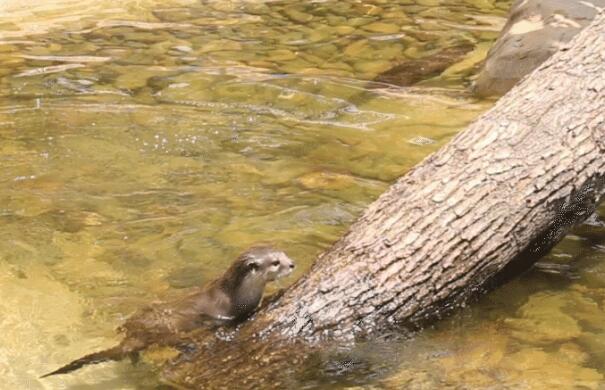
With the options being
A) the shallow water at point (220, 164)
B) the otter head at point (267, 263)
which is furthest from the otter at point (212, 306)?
the shallow water at point (220, 164)

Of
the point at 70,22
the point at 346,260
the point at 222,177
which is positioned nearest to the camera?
the point at 346,260

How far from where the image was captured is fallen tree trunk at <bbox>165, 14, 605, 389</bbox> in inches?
151

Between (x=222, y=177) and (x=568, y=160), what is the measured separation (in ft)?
7.50

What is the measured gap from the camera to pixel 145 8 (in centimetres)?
1045

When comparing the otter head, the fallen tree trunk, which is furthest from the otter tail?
the otter head

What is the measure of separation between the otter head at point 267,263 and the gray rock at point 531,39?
362 centimetres

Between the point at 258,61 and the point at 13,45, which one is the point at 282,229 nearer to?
the point at 258,61

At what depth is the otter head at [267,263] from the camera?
4.14 metres

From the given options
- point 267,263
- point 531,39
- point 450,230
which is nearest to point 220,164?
point 267,263

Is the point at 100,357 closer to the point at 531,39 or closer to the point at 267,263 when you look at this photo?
the point at 267,263

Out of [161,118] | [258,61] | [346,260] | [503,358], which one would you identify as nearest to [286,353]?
[346,260]

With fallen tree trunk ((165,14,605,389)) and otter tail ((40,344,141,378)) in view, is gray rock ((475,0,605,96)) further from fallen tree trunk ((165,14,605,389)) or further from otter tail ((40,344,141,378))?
otter tail ((40,344,141,378))

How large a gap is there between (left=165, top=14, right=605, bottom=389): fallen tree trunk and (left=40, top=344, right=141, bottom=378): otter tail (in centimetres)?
25

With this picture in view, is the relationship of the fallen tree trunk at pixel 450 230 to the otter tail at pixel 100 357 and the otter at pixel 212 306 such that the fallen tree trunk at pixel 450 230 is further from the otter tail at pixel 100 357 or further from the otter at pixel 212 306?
the otter tail at pixel 100 357
